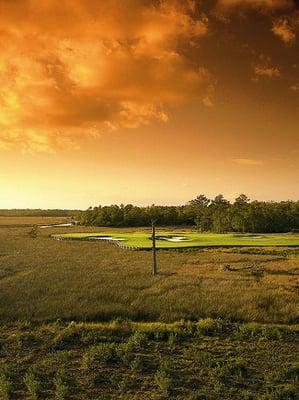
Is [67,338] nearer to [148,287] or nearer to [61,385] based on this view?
[61,385]

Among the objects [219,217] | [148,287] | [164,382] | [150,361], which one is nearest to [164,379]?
[164,382]

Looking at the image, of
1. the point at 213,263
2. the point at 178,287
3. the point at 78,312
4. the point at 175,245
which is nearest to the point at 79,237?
the point at 175,245

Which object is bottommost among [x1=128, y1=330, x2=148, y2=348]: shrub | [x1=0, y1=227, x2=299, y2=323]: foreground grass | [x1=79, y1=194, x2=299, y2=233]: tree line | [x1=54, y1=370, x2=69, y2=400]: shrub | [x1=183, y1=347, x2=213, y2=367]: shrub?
[x1=54, y1=370, x2=69, y2=400]: shrub

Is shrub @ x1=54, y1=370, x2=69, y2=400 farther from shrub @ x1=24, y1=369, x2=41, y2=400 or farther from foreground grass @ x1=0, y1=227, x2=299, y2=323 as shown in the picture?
foreground grass @ x1=0, y1=227, x2=299, y2=323

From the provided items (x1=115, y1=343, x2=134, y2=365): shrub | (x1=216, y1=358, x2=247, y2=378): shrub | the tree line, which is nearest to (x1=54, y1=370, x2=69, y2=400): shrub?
(x1=115, y1=343, x2=134, y2=365): shrub

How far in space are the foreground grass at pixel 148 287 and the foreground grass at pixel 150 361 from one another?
2211 millimetres

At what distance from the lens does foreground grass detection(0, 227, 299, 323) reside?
2138 centimetres

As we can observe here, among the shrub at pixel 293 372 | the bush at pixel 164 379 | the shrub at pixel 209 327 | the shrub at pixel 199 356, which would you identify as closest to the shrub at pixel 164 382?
the bush at pixel 164 379

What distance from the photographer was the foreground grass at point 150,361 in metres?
→ 12.5

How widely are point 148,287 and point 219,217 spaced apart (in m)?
72.2

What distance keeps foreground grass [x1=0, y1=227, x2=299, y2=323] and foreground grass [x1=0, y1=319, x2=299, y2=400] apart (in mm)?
2211

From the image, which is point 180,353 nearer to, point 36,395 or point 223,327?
point 223,327

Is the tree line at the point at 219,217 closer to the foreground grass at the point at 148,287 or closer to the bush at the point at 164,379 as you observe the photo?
the foreground grass at the point at 148,287

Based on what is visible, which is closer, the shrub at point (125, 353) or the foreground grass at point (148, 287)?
the shrub at point (125, 353)
